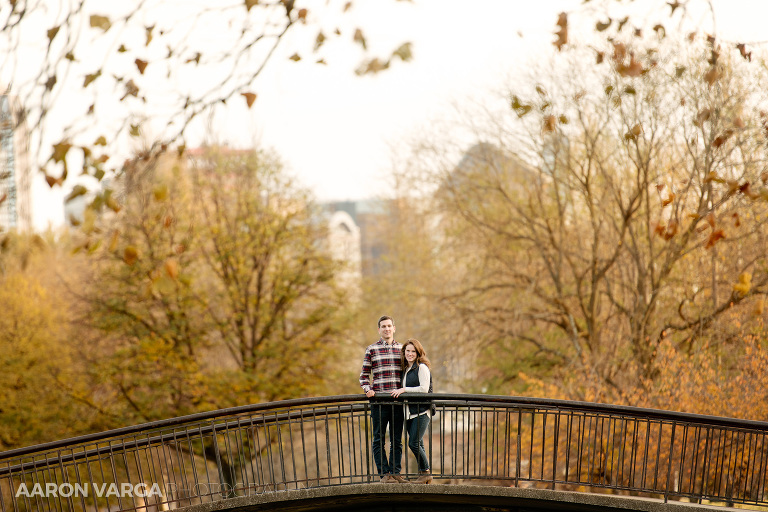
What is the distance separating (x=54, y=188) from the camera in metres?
3.70

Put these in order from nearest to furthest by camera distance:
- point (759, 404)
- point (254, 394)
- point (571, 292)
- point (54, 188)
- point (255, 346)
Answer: point (54, 188) → point (759, 404) → point (571, 292) → point (254, 394) → point (255, 346)

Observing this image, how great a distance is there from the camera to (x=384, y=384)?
365 inches

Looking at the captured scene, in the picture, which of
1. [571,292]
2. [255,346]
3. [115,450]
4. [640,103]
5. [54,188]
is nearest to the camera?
[54,188]

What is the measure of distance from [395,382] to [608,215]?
13.3 meters

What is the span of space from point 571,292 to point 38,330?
19498mm

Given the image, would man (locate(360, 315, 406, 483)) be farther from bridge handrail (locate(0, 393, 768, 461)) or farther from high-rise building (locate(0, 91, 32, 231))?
high-rise building (locate(0, 91, 32, 231))

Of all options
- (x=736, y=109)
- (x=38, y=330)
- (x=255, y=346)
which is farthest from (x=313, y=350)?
(x=736, y=109)

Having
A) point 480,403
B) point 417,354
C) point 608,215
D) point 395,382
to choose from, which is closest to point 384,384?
point 395,382

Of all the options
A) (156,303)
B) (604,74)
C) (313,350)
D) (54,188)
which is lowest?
(313,350)

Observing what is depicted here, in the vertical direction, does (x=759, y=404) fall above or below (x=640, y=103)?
below

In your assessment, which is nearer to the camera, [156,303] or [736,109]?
[736,109]

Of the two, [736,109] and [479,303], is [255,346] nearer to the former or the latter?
[479,303]

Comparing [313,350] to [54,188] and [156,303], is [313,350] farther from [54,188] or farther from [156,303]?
[54,188]

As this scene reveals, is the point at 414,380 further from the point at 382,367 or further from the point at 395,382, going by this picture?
the point at 382,367
